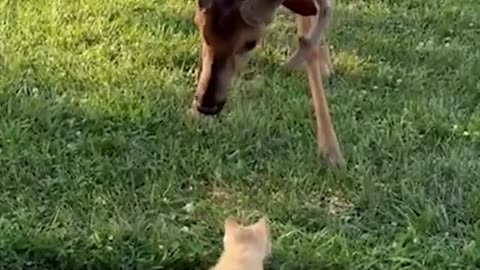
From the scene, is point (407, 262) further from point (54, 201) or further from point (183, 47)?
point (183, 47)

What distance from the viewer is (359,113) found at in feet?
20.1

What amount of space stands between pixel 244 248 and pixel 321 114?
5.82 ft

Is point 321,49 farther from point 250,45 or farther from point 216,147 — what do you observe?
point 216,147

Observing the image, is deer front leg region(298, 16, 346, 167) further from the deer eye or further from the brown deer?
the deer eye

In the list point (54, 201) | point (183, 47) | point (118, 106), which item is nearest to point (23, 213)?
point (54, 201)

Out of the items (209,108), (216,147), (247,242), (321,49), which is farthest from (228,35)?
(247,242)

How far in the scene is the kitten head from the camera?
158 inches

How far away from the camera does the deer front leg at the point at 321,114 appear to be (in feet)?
18.2

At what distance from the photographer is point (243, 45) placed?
569cm

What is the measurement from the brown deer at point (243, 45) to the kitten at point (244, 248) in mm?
1383

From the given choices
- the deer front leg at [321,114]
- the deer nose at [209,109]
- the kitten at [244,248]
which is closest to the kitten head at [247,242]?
the kitten at [244,248]

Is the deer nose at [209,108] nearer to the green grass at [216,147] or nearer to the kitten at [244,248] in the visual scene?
the green grass at [216,147]

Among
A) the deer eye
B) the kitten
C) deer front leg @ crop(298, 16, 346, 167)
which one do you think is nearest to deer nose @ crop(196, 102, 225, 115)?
the deer eye

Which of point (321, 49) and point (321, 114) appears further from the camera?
point (321, 49)
